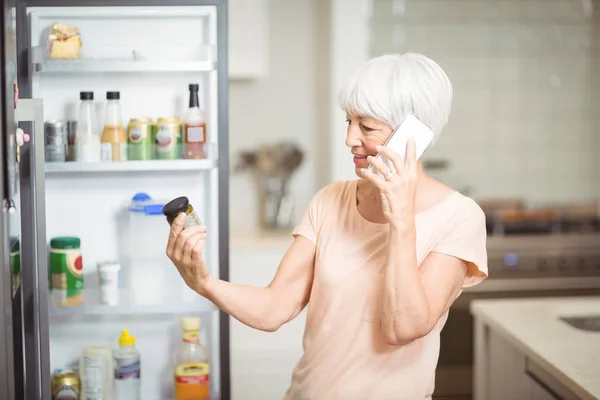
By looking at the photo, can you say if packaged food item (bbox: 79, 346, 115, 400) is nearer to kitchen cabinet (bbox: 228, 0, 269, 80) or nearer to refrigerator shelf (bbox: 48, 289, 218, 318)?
refrigerator shelf (bbox: 48, 289, 218, 318)

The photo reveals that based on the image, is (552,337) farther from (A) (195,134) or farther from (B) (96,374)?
(B) (96,374)

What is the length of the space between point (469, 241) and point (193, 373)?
0.87 m

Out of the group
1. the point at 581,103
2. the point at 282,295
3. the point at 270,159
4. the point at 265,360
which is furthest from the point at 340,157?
the point at 282,295

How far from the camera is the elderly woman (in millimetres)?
1367

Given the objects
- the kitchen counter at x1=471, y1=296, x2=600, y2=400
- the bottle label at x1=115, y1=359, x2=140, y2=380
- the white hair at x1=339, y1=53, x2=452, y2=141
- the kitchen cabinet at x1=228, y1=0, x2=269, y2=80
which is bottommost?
the bottle label at x1=115, y1=359, x2=140, y2=380

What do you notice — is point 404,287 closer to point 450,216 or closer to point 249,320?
point 450,216

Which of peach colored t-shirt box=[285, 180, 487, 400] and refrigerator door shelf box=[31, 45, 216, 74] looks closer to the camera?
peach colored t-shirt box=[285, 180, 487, 400]

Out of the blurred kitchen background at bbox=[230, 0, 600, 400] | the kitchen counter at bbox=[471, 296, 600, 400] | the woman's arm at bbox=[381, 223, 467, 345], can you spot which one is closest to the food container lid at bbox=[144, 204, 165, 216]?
the woman's arm at bbox=[381, 223, 467, 345]

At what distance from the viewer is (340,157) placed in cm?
343

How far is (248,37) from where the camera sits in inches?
132

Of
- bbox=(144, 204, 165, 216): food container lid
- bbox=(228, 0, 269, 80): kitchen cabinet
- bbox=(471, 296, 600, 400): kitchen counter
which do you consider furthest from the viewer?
bbox=(228, 0, 269, 80): kitchen cabinet

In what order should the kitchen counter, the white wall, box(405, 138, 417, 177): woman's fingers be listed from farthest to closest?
the white wall
the kitchen counter
box(405, 138, 417, 177): woman's fingers

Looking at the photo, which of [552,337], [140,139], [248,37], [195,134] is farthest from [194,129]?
[248,37]

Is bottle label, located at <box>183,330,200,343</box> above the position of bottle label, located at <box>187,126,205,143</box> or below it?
below
